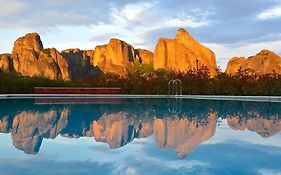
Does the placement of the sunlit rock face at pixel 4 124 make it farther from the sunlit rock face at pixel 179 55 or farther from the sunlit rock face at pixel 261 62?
the sunlit rock face at pixel 179 55

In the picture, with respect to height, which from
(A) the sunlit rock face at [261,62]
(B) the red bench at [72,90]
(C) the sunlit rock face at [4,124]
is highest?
(A) the sunlit rock face at [261,62]

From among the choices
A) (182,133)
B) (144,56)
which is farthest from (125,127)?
(144,56)

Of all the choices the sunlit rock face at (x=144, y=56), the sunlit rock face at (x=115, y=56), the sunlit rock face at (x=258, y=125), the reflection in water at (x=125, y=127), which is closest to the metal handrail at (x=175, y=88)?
the reflection in water at (x=125, y=127)

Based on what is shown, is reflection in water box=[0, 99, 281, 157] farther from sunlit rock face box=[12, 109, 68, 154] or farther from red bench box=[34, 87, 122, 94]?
red bench box=[34, 87, 122, 94]

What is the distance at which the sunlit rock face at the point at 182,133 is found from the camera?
6.95m

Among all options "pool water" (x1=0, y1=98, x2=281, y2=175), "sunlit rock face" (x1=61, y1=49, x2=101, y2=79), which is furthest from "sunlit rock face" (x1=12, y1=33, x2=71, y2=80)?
"pool water" (x1=0, y1=98, x2=281, y2=175)

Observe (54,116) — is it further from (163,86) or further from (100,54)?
(100,54)

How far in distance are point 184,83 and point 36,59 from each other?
70652 millimetres

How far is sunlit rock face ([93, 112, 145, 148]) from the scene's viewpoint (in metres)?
7.55

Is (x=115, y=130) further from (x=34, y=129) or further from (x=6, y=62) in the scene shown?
(x=6, y=62)

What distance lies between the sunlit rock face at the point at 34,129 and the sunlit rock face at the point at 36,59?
7449 cm

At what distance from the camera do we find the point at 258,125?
1003 centimetres

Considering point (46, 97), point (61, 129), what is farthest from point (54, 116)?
point (46, 97)

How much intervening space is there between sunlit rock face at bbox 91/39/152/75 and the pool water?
279ft
